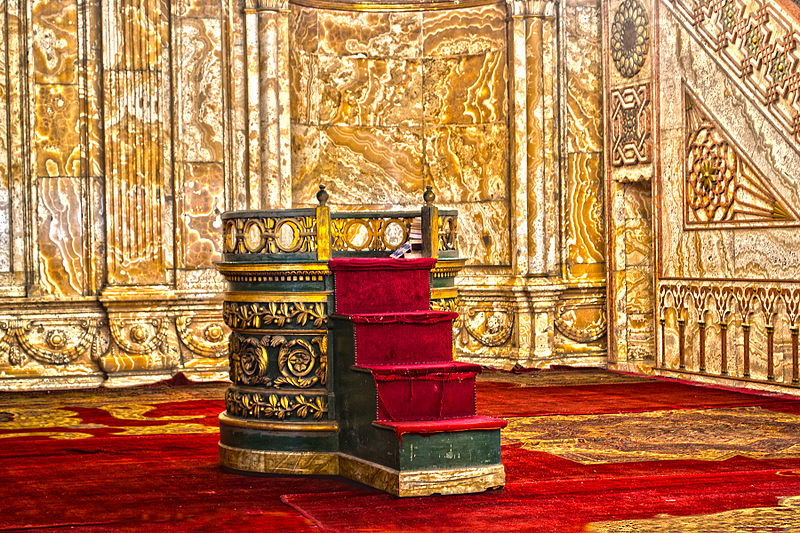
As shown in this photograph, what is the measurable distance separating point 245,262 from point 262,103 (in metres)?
4.91

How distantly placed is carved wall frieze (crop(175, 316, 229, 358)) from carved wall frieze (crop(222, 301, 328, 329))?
4480 millimetres

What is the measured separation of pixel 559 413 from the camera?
328 inches

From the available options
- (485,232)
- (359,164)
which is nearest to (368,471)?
(485,232)

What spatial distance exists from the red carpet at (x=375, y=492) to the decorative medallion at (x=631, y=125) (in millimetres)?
3066

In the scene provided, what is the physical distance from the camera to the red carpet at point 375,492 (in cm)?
489

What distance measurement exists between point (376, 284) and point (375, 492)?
3.39 ft

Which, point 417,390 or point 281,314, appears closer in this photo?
point 417,390

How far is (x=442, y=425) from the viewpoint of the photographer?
17.6 feet

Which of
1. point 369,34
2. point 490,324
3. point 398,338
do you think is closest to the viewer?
point 398,338

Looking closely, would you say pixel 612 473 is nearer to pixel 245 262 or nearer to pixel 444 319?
pixel 444 319

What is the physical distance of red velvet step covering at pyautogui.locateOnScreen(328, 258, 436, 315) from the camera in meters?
5.90

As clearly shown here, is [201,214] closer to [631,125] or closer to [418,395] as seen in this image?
[631,125]

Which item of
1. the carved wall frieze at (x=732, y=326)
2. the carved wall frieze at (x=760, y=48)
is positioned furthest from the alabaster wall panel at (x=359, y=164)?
the carved wall frieze at (x=760, y=48)

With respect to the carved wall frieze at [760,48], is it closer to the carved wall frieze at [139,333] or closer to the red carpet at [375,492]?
the red carpet at [375,492]
